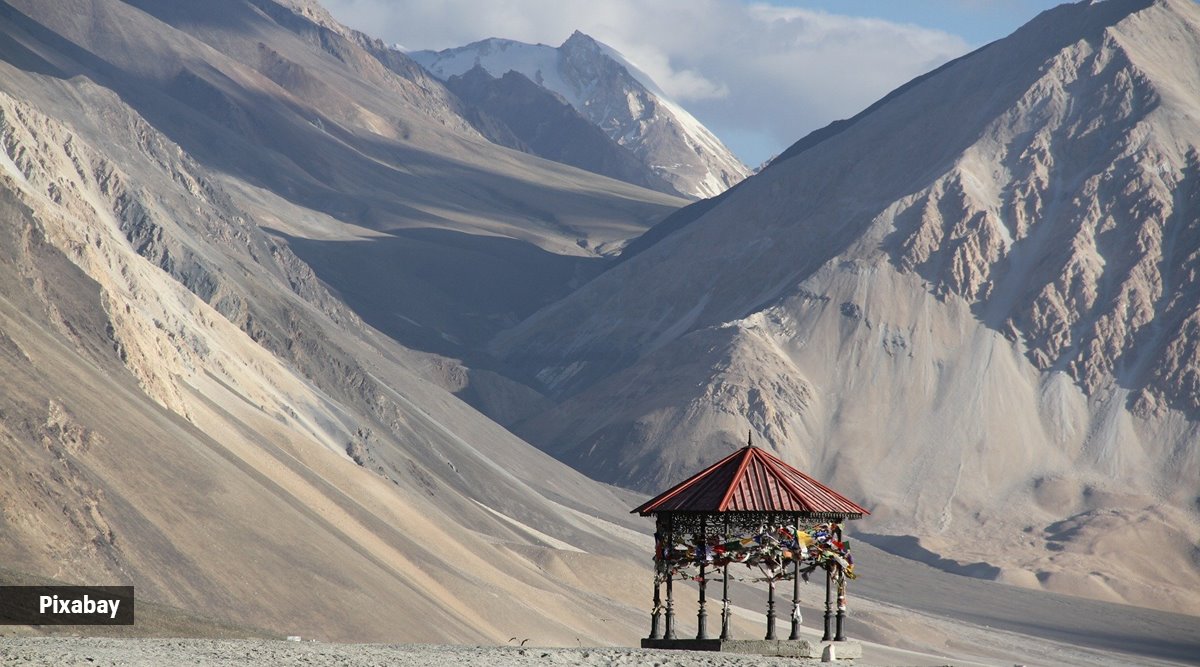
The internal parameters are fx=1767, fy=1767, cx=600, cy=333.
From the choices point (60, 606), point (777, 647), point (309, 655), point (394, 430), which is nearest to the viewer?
point (309, 655)

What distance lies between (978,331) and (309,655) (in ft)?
438

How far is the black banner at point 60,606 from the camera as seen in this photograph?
34625mm

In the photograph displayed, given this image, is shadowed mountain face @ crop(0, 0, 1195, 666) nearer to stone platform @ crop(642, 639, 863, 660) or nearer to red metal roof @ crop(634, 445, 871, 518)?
red metal roof @ crop(634, 445, 871, 518)

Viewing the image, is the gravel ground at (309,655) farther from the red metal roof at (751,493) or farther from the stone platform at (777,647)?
the red metal roof at (751,493)

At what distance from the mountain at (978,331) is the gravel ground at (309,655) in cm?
10227

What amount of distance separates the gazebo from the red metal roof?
2 cm

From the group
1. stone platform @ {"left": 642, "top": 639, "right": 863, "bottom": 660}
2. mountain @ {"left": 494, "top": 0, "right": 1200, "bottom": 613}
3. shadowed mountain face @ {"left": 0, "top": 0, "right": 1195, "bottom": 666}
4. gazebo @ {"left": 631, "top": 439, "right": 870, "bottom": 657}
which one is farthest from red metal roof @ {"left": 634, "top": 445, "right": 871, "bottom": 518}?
mountain @ {"left": 494, "top": 0, "right": 1200, "bottom": 613}

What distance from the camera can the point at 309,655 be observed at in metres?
24.1

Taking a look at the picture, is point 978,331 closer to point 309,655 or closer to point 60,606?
point 60,606

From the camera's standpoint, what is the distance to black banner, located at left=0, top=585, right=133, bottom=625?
34.6 metres

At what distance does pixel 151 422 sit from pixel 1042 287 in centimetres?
10714

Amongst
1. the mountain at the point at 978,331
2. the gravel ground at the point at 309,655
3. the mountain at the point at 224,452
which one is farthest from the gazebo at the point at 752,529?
the mountain at the point at 978,331

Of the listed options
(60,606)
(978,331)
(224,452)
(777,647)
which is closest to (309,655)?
(777,647)

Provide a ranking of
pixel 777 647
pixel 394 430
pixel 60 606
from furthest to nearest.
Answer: pixel 394 430 < pixel 60 606 < pixel 777 647
